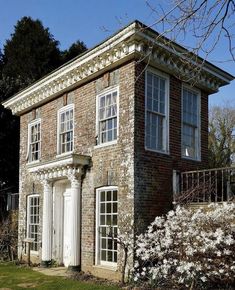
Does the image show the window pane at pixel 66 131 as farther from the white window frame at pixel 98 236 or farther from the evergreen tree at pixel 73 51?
the evergreen tree at pixel 73 51

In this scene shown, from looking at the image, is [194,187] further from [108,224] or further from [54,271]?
[54,271]

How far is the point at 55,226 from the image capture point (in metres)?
14.9

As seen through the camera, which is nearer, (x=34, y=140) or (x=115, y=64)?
(x=115, y=64)

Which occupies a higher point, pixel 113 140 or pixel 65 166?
pixel 113 140

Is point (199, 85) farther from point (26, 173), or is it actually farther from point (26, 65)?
point (26, 65)

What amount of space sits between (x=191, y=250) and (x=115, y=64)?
19.0 feet

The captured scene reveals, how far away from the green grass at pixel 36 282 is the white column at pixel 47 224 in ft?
2.29

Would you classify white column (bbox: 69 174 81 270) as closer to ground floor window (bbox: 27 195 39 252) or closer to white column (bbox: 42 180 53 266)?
white column (bbox: 42 180 53 266)

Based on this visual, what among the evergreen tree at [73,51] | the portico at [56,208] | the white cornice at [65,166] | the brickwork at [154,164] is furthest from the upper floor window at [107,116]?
the evergreen tree at [73,51]

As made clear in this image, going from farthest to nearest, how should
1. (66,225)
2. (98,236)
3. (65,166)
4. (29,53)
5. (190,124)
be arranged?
(29,53)
(66,225)
(190,124)
(65,166)
(98,236)

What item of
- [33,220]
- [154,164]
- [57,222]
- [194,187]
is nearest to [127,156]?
[154,164]

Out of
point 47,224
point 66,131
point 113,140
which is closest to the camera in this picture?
point 113,140

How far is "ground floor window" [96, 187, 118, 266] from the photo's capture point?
12133 millimetres

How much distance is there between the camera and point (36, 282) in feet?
39.3
